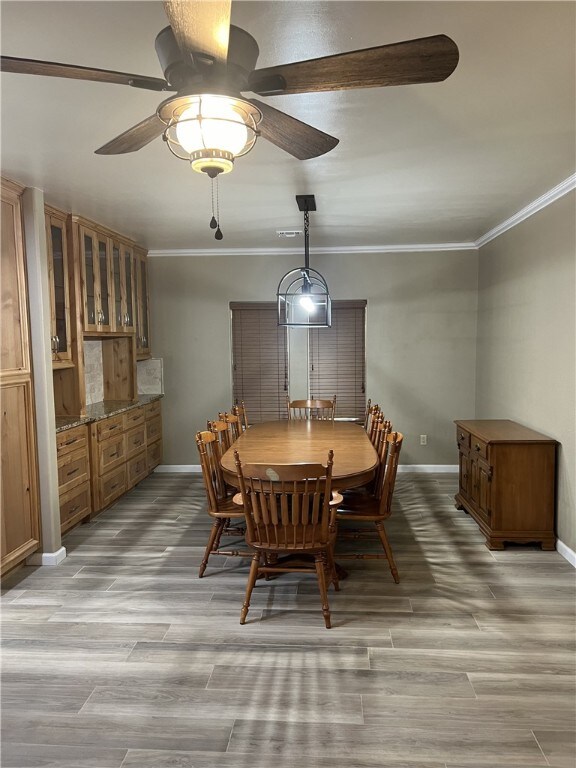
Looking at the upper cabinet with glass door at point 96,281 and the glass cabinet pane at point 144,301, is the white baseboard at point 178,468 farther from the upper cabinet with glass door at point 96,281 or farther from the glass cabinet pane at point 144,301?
the upper cabinet with glass door at point 96,281

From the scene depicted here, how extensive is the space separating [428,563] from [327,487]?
130cm

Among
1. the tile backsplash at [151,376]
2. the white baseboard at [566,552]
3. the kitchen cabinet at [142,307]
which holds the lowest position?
the white baseboard at [566,552]

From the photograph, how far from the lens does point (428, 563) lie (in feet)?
11.3

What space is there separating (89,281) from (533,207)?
3.58 metres

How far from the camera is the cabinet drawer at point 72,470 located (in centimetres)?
376

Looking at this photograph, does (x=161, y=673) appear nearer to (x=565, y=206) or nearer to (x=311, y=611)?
(x=311, y=611)

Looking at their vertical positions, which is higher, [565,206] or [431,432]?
[565,206]

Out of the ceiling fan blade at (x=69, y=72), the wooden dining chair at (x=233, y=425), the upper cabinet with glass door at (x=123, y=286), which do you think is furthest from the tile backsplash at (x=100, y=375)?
the ceiling fan blade at (x=69, y=72)

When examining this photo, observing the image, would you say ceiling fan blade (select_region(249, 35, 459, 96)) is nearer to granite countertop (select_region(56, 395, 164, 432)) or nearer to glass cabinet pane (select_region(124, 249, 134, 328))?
granite countertop (select_region(56, 395, 164, 432))

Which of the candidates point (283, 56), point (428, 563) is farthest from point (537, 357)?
point (283, 56)

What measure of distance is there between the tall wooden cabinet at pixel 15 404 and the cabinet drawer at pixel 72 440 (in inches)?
12.5

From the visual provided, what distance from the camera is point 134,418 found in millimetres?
5090

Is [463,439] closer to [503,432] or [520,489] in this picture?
[503,432]

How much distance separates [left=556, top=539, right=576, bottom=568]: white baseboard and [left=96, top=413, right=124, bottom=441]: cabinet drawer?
353cm
